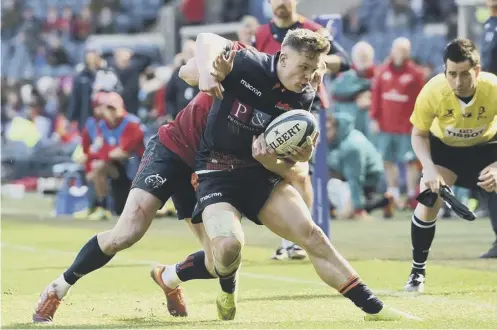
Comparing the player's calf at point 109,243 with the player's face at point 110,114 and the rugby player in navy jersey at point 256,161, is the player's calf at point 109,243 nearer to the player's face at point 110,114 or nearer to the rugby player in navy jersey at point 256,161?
the rugby player in navy jersey at point 256,161

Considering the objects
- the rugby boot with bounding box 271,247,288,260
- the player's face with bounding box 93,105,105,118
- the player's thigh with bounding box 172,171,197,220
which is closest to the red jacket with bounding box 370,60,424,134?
the player's face with bounding box 93,105,105,118

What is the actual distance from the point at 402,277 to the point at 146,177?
319cm

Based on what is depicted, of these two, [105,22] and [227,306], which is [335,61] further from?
[105,22]

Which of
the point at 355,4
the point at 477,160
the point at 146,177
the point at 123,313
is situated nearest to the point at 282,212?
the point at 146,177

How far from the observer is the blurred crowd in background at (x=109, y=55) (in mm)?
20844

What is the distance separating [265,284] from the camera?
10070mm

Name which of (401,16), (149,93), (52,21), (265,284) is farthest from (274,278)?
(52,21)

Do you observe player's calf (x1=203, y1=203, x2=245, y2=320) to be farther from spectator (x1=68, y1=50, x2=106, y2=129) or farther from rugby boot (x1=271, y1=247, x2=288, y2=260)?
A: spectator (x1=68, y1=50, x2=106, y2=129)

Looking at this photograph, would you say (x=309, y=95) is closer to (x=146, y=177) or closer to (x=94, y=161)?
(x=146, y=177)

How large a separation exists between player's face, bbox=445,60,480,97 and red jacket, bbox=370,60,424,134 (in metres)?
9.48

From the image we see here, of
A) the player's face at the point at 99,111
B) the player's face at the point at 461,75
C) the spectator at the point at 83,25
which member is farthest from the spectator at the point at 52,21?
the player's face at the point at 461,75

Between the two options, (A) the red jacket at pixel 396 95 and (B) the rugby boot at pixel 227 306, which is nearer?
(B) the rugby boot at pixel 227 306

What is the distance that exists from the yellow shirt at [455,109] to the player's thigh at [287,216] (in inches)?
76.5

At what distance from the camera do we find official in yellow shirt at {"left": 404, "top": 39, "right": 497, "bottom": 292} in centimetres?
917
